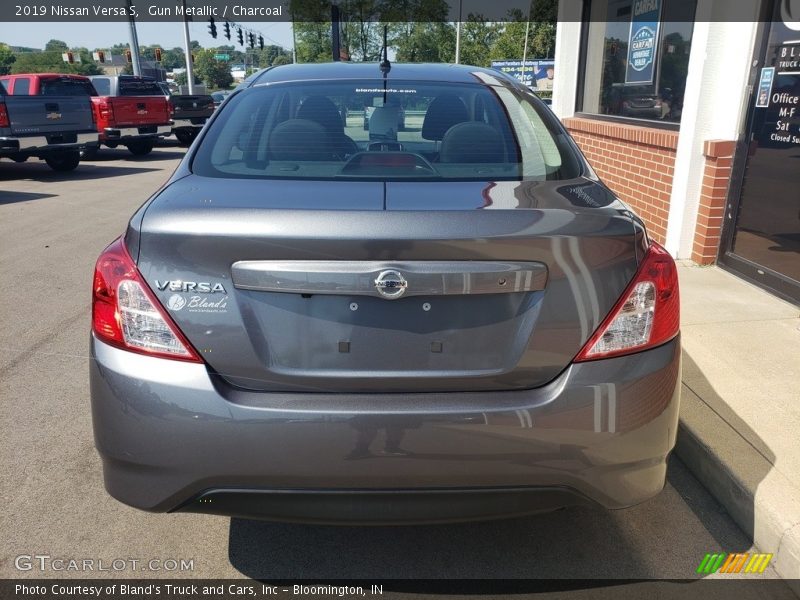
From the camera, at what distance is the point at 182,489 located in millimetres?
1986

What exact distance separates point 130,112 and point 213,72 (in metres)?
114

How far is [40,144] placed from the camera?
1302 centimetres

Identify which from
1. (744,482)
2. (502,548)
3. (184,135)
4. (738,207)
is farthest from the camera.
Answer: (184,135)

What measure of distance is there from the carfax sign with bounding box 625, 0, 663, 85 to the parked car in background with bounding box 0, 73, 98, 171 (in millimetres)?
10594

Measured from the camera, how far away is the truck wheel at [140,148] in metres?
17.6

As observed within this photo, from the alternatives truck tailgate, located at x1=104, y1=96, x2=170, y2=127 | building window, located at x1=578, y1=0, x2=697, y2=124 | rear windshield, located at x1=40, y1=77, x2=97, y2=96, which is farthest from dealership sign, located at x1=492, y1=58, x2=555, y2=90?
building window, located at x1=578, y1=0, x2=697, y2=124

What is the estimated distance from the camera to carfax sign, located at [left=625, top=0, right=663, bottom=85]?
6.93 metres

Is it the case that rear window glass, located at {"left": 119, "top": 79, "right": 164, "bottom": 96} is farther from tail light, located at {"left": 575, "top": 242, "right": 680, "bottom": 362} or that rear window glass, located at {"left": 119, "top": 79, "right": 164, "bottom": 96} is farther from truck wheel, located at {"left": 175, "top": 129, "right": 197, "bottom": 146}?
tail light, located at {"left": 575, "top": 242, "right": 680, "bottom": 362}

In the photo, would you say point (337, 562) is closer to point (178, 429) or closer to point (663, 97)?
point (178, 429)

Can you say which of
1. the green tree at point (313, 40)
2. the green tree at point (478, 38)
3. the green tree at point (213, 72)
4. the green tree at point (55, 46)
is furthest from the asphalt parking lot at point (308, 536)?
the green tree at point (55, 46)

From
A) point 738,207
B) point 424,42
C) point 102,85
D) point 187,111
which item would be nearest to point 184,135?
point 187,111

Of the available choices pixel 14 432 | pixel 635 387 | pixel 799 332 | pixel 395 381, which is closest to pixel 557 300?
pixel 635 387

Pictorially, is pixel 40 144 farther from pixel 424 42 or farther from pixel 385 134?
pixel 424 42

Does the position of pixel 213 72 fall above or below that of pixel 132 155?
above
